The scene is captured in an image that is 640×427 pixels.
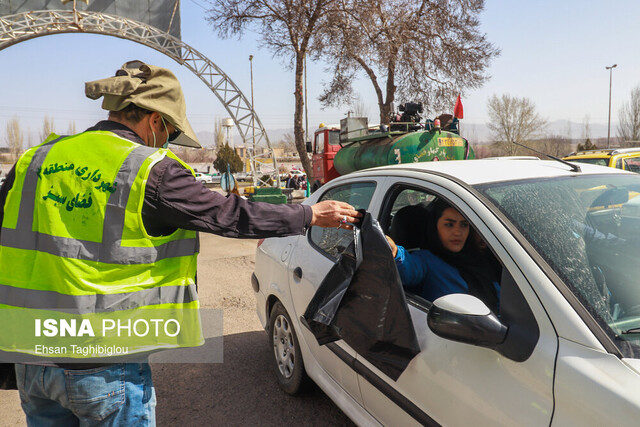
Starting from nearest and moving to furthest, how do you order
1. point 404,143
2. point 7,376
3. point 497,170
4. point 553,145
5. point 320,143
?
point 7,376 < point 497,170 < point 404,143 < point 320,143 < point 553,145

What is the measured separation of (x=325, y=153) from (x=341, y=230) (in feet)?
39.7

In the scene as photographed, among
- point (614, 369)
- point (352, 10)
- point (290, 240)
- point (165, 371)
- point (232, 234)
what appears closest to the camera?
point (614, 369)

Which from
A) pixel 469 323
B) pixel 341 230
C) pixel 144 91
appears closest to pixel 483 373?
pixel 469 323

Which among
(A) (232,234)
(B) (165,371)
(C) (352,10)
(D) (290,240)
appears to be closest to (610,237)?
(A) (232,234)

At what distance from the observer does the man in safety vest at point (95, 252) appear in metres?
1.47

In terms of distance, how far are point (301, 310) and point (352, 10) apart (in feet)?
45.5

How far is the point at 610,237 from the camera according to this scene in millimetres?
Answer: 1943

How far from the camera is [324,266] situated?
261cm

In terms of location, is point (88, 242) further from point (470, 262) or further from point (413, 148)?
point (413, 148)

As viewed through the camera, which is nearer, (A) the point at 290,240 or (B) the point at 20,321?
(B) the point at 20,321

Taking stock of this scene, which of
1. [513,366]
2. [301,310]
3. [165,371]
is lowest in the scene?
[165,371]

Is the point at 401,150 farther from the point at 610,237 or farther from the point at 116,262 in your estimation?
the point at 116,262

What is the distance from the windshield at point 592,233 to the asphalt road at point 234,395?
1.83 m

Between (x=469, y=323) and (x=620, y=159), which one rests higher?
(x=620, y=159)
